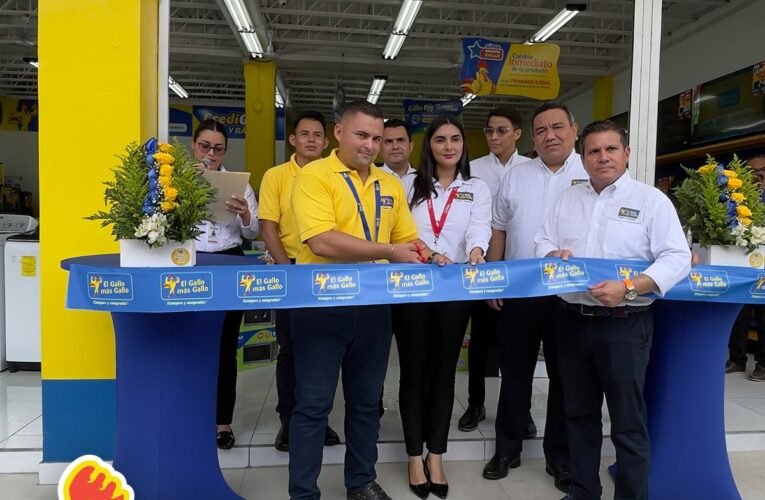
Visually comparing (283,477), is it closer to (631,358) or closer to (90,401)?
(90,401)

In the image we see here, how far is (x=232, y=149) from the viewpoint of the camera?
44.3 feet

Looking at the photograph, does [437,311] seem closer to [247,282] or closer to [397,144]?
[247,282]

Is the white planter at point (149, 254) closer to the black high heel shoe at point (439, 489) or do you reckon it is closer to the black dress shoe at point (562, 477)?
the black high heel shoe at point (439, 489)

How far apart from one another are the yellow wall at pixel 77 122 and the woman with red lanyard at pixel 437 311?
144cm

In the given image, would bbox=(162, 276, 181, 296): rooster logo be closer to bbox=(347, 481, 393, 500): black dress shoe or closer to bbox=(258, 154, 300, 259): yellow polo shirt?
bbox=(258, 154, 300, 259): yellow polo shirt

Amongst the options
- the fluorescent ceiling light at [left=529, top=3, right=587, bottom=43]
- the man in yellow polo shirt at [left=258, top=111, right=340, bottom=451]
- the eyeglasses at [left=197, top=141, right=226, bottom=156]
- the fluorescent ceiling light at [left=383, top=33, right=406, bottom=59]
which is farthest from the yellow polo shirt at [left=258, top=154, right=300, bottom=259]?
the fluorescent ceiling light at [left=383, top=33, right=406, bottom=59]

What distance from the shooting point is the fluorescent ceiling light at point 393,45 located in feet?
31.2

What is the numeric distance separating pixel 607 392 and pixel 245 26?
8.14 metres

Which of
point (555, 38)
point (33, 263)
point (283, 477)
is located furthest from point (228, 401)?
point (555, 38)

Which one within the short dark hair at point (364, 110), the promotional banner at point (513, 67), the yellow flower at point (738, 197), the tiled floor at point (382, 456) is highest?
the promotional banner at point (513, 67)

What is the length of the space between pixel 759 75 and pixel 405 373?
6.17m

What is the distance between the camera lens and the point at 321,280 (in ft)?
6.77

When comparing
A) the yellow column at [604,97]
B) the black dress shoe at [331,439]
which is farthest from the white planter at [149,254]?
the yellow column at [604,97]

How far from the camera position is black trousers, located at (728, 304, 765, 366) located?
15.9 ft
